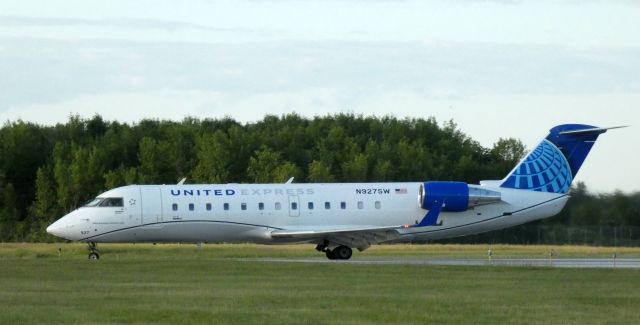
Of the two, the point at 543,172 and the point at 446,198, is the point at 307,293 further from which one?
the point at 543,172

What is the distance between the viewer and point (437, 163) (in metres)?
88.6

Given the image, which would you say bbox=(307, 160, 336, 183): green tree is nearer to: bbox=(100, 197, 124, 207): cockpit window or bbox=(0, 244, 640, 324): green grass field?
bbox=(100, 197, 124, 207): cockpit window

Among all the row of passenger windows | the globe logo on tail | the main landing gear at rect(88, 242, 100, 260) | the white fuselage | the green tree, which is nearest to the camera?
the main landing gear at rect(88, 242, 100, 260)

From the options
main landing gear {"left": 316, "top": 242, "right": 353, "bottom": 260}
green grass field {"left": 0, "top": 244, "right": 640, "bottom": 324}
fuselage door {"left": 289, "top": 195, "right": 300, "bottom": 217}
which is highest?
fuselage door {"left": 289, "top": 195, "right": 300, "bottom": 217}

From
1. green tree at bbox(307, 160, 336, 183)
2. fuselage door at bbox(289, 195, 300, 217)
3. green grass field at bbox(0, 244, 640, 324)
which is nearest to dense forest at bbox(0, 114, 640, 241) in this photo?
green tree at bbox(307, 160, 336, 183)

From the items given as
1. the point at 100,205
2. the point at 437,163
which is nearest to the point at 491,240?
the point at 437,163

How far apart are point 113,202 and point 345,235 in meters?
8.25

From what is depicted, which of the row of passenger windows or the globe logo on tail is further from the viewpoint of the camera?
the globe logo on tail

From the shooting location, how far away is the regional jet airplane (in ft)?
148

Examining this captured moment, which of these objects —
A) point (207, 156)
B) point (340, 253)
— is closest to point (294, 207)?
point (340, 253)

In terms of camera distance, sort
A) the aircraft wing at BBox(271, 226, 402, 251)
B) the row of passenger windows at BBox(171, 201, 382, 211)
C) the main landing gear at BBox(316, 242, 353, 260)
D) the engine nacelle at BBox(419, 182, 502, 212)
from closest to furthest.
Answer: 1. the aircraft wing at BBox(271, 226, 402, 251)
2. the row of passenger windows at BBox(171, 201, 382, 211)
3. the main landing gear at BBox(316, 242, 353, 260)
4. the engine nacelle at BBox(419, 182, 502, 212)

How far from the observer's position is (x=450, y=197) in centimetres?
4569

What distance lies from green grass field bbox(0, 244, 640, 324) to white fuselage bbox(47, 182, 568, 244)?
4817 millimetres

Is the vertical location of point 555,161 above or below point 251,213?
above
